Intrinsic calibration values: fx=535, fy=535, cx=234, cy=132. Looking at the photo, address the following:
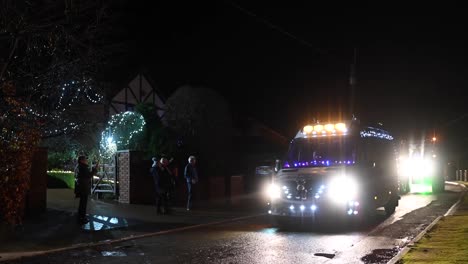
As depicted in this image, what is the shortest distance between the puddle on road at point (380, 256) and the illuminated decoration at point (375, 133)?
4.72 meters

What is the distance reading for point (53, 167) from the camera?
24.3 meters

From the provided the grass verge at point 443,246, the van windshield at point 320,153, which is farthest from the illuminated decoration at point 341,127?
the grass verge at point 443,246

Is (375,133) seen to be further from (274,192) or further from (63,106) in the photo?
(63,106)

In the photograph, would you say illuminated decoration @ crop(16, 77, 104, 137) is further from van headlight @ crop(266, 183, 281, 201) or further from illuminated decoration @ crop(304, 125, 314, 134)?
illuminated decoration @ crop(304, 125, 314, 134)

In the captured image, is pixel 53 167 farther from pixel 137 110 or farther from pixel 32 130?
pixel 32 130

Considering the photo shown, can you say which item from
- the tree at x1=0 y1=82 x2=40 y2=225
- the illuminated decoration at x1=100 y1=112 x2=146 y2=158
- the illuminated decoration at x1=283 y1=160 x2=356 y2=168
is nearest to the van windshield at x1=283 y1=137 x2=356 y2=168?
the illuminated decoration at x1=283 y1=160 x2=356 y2=168

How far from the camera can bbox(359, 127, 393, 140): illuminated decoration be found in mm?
14565

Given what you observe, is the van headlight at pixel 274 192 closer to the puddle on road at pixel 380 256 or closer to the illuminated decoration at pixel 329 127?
the illuminated decoration at pixel 329 127

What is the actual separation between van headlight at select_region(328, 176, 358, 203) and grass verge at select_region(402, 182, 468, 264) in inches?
81.7

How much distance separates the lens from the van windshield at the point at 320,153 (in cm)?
1388

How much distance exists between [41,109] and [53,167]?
1145cm

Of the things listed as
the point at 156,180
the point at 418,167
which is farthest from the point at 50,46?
the point at 418,167

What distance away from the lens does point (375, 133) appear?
51.3 ft

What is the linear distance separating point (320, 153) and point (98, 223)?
6066mm
